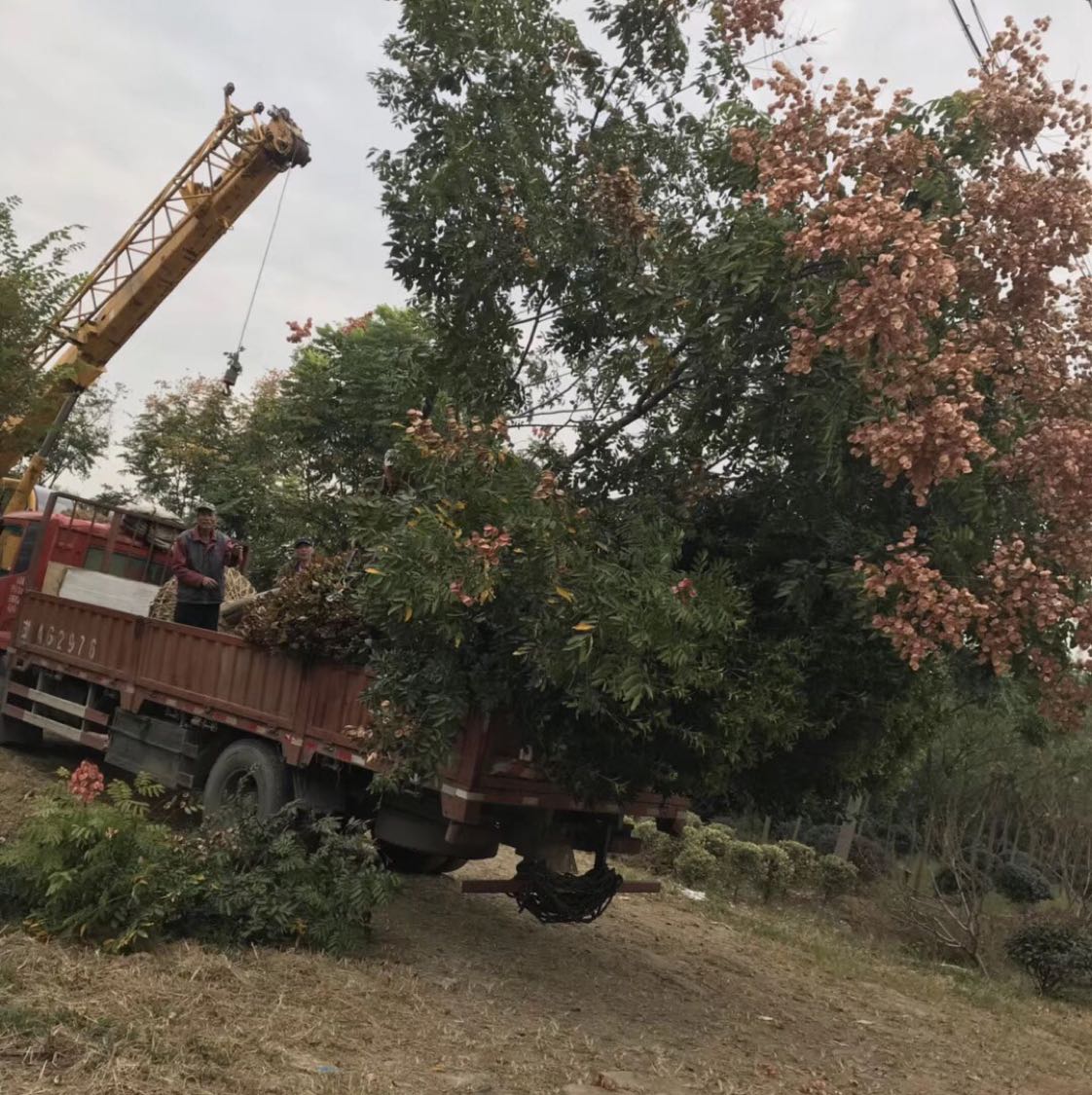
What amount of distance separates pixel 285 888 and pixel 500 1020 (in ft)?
4.90

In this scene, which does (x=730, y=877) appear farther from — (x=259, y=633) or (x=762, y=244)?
(x=762, y=244)

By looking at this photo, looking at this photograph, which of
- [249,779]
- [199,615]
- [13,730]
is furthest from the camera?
[13,730]

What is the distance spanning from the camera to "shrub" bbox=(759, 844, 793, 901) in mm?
13852

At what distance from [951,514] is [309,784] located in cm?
440

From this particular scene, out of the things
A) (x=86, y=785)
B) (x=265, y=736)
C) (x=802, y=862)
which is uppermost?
(x=265, y=736)

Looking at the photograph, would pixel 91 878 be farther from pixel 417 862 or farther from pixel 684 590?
pixel 417 862

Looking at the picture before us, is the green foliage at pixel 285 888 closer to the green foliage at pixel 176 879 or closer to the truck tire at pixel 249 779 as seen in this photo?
the green foliage at pixel 176 879

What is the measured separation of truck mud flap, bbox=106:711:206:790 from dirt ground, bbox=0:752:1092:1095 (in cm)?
88

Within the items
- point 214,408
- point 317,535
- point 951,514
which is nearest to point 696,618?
point 951,514

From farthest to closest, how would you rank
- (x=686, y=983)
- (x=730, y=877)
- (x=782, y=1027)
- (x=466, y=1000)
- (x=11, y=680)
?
(x=730, y=877), (x=11, y=680), (x=686, y=983), (x=782, y=1027), (x=466, y=1000)

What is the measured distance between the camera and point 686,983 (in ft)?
25.8

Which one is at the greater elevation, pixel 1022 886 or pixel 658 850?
pixel 658 850

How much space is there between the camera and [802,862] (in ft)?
48.3

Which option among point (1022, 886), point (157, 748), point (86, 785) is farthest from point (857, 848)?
point (86, 785)
